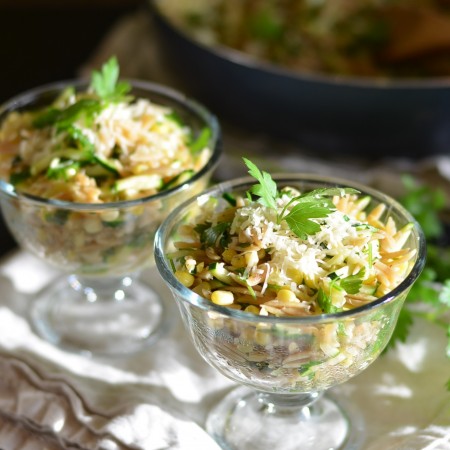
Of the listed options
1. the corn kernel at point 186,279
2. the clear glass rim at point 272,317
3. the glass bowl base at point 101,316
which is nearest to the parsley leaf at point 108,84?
the clear glass rim at point 272,317

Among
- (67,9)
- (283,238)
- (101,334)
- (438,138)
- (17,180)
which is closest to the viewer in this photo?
(283,238)

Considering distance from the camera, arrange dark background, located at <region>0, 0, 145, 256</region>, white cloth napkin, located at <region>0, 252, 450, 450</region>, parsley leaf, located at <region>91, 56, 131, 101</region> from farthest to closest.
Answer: dark background, located at <region>0, 0, 145, 256</region>
parsley leaf, located at <region>91, 56, 131, 101</region>
white cloth napkin, located at <region>0, 252, 450, 450</region>

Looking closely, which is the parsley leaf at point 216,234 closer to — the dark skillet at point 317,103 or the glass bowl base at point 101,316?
the glass bowl base at point 101,316

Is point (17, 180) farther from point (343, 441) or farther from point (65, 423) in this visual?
point (343, 441)

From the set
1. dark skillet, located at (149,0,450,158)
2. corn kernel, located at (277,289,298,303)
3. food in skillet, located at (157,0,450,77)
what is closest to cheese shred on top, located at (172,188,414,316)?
corn kernel, located at (277,289,298,303)

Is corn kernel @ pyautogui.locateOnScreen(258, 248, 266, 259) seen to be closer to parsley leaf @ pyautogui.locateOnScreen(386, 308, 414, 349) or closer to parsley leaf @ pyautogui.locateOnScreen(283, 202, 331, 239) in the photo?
parsley leaf @ pyautogui.locateOnScreen(283, 202, 331, 239)

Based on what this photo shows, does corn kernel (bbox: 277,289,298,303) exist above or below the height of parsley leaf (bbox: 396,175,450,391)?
above

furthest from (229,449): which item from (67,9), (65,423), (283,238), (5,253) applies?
(67,9)
